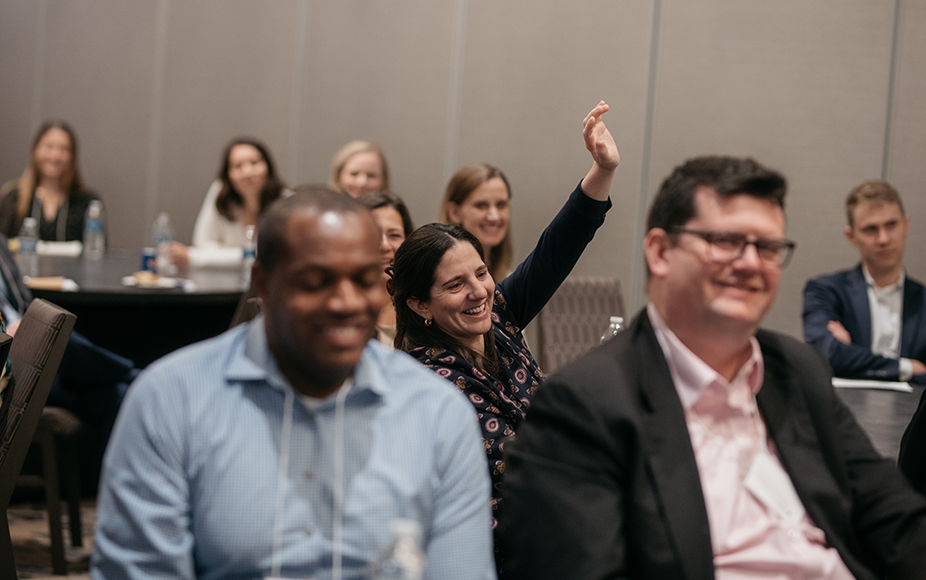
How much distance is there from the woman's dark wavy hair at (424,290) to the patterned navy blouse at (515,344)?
0.13 ft

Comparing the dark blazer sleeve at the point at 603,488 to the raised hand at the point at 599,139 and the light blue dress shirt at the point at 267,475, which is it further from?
the raised hand at the point at 599,139

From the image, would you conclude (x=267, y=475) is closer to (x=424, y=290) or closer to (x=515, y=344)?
(x=424, y=290)

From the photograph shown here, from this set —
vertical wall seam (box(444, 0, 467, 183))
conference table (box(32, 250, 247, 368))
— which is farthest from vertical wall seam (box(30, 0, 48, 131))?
vertical wall seam (box(444, 0, 467, 183))

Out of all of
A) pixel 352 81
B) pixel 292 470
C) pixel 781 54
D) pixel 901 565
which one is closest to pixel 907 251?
pixel 781 54

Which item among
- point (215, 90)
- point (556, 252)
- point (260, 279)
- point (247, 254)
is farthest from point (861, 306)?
point (215, 90)

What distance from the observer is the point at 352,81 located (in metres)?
5.70

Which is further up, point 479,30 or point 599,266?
point 479,30

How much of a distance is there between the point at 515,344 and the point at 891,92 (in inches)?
141

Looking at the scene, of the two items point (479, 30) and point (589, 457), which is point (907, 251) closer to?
point (479, 30)

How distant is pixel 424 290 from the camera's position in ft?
6.92

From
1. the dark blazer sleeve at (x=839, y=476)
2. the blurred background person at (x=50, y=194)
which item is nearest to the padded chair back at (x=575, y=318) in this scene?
the dark blazer sleeve at (x=839, y=476)

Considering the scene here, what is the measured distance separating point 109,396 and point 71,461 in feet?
0.96

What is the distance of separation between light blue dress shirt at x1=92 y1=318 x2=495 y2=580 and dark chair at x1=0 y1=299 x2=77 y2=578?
0.94 metres

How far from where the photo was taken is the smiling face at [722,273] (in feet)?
4.38
